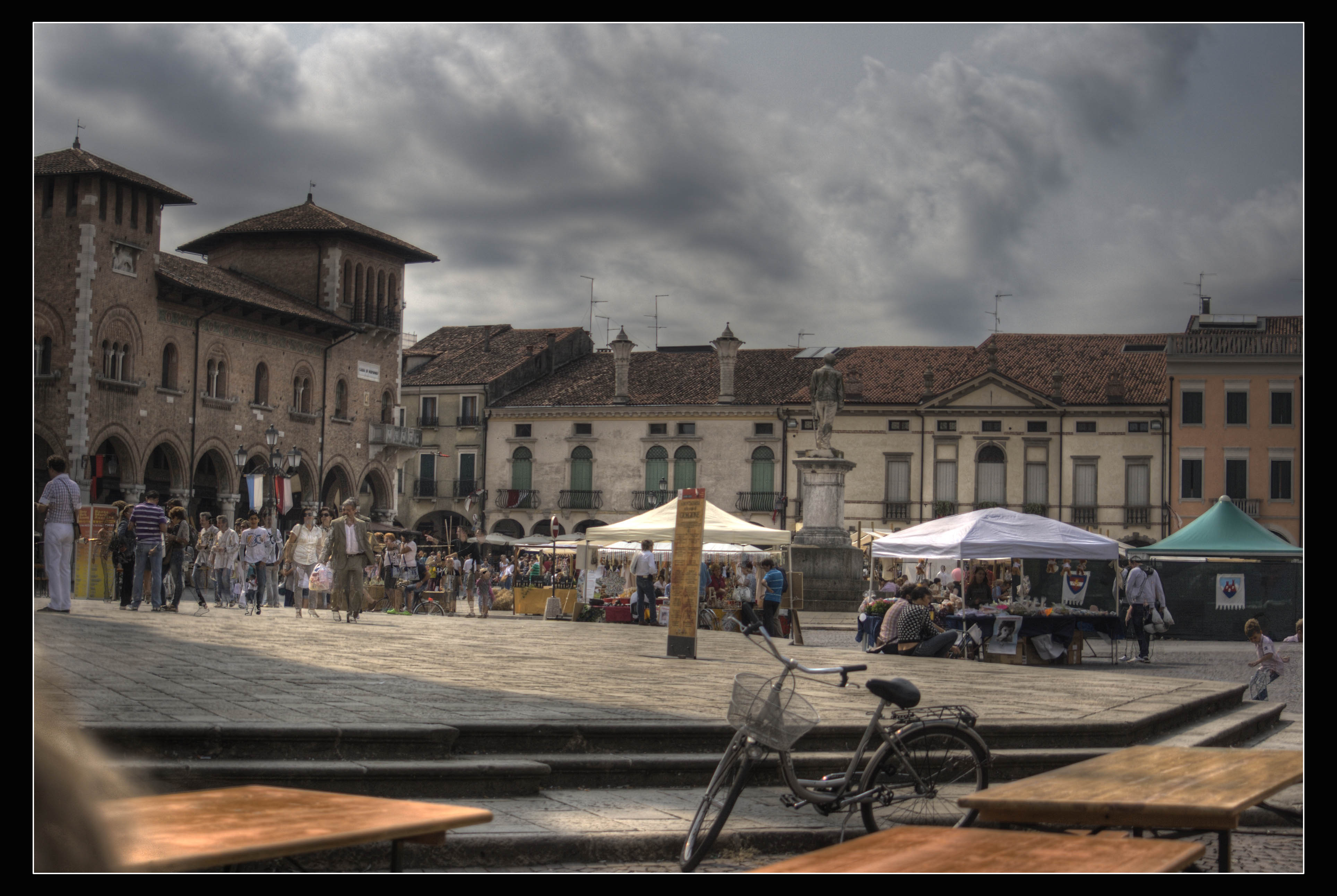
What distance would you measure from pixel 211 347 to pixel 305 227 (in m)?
5.47

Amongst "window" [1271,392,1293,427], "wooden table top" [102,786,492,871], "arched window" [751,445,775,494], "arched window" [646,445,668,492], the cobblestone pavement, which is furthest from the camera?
"arched window" [646,445,668,492]

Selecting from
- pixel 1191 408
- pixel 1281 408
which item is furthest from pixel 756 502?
pixel 1281 408

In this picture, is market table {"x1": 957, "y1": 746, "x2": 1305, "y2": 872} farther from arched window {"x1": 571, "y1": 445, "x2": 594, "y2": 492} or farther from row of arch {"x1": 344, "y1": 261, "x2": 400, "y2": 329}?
arched window {"x1": 571, "y1": 445, "x2": 594, "y2": 492}

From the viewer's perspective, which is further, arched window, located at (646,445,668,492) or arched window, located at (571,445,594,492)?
arched window, located at (571,445,594,492)

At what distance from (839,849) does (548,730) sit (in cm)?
336

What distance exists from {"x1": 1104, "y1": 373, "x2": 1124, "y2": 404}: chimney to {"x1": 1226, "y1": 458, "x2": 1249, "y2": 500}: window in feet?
34.8

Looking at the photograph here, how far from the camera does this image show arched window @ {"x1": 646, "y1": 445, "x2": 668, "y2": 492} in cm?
5384

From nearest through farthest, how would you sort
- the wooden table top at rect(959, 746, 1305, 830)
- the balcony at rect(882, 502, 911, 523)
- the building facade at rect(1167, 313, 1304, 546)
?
the wooden table top at rect(959, 746, 1305, 830) < the building facade at rect(1167, 313, 1304, 546) < the balcony at rect(882, 502, 911, 523)

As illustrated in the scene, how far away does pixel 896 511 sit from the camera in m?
50.6

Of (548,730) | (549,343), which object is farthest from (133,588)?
(549,343)

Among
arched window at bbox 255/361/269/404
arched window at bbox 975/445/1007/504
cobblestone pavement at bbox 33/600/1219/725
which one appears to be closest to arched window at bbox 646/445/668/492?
arched window at bbox 975/445/1007/504

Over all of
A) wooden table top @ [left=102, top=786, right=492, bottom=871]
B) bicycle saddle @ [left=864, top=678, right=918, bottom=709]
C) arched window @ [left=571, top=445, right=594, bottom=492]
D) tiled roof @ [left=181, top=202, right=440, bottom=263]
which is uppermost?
tiled roof @ [left=181, top=202, right=440, bottom=263]

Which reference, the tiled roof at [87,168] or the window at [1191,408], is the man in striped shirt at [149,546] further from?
the window at [1191,408]

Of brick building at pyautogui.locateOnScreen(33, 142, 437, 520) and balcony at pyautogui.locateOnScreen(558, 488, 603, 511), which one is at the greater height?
brick building at pyautogui.locateOnScreen(33, 142, 437, 520)
